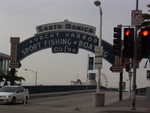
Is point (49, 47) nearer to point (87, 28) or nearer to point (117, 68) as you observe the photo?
point (87, 28)

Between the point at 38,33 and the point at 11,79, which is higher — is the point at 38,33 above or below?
above

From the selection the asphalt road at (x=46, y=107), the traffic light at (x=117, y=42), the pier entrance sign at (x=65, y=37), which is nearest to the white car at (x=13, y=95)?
the asphalt road at (x=46, y=107)

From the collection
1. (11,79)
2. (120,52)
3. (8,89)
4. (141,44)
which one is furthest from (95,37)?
(141,44)

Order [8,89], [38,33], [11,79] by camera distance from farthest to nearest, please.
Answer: [38,33] → [11,79] → [8,89]

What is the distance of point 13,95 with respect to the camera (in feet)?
118

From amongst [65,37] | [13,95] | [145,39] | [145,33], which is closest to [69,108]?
[13,95]

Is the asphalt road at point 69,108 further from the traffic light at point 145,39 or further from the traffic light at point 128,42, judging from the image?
the traffic light at point 145,39

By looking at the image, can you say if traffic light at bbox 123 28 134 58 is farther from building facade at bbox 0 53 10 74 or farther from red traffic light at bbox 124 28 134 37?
building facade at bbox 0 53 10 74

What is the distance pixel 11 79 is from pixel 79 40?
869 centimetres

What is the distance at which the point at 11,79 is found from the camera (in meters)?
51.7

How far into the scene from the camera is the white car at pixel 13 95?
35438 mm

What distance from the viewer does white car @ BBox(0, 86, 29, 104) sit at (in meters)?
35.4

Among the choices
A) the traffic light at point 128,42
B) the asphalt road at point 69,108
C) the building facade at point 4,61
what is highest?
the building facade at point 4,61

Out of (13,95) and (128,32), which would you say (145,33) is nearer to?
(128,32)
